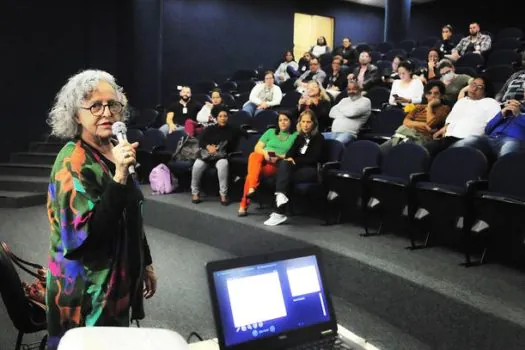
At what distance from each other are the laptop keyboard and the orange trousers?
9.83ft

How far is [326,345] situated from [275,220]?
2702 millimetres

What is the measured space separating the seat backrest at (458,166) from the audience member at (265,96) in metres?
3.12

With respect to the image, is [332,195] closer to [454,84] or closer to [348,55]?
[454,84]

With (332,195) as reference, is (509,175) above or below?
above

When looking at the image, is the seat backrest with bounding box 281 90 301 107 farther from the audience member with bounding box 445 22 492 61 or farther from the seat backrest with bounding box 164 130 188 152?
the audience member with bounding box 445 22 492 61

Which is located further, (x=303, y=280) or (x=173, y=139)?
(x=173, y=139)

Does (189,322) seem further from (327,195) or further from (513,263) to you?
(513,263)

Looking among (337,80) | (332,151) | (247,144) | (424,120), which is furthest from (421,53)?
(332,151)

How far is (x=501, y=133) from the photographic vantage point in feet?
11.7

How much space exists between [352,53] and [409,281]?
5.78 meters

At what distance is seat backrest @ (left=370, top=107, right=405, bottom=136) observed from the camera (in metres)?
4.52

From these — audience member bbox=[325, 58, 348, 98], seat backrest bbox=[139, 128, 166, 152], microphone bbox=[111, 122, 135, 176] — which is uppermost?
audience member bbox=[325, 58, 348, 98]

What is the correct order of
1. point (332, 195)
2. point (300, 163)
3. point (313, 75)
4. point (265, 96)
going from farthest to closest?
point (313, 75), point (265, 96), point (300, 163), point (332, 195)

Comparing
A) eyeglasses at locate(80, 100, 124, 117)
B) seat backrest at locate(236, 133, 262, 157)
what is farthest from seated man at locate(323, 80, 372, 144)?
eyeglasses at locate(80, 100, 124, 117)
